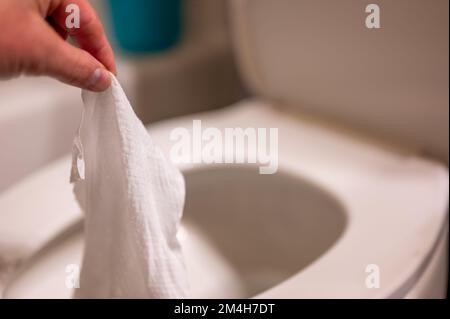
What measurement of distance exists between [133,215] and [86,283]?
0.37 feet

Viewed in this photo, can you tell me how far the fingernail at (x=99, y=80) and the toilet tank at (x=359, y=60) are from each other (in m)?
0.31

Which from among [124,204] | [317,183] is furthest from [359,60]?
[124,204]

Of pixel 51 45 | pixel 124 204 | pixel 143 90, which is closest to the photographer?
pixel 51 45

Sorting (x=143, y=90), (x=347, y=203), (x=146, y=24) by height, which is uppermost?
(x=146, y=24)

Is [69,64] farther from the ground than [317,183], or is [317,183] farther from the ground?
[69,64]

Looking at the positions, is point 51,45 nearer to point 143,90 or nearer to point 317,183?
point 317,183

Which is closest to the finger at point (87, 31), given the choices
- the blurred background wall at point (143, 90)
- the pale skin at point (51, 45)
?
the pale skin at point (51, 45)

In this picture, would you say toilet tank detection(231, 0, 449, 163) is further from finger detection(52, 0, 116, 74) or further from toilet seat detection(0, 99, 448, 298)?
finger detection(52, 0, 116, 74)

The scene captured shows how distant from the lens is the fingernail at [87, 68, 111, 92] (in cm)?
40

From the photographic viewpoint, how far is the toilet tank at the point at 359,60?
22.9 inches

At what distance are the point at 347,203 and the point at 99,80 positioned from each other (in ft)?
0.97

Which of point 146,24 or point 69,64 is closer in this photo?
point 69,64

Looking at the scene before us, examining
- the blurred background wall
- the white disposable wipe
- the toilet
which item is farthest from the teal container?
the white disposable wipe

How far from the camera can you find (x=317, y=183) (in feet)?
2.06
